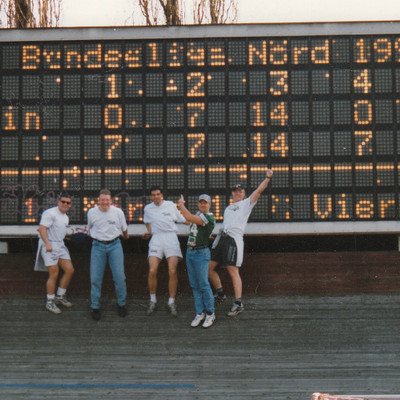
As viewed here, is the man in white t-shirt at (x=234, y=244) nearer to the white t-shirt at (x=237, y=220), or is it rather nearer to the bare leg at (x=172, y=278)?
the white t-shirt at (x=237, y=220)

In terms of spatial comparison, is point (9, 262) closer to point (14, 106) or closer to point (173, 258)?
point (14, 106)

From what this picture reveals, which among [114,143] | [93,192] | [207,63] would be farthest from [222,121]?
[93,192]

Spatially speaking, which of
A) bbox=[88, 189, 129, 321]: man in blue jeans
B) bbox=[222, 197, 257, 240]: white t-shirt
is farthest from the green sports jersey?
bbox=[88, 189, 129, 321]: man in blue jeans

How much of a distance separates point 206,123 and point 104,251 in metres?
4.01

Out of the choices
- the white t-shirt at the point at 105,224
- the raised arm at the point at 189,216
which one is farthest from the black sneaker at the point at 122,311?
the raised arm at the point at 189,216

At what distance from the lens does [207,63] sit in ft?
34.0

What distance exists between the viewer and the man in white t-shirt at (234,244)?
7134 millimetres

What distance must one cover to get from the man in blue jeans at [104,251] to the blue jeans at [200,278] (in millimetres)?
875

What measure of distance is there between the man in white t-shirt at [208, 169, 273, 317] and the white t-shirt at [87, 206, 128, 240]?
1334 millimetres

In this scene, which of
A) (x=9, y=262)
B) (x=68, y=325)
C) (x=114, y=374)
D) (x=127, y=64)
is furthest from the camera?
(x=127, y=64)

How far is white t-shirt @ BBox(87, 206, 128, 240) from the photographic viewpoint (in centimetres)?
712

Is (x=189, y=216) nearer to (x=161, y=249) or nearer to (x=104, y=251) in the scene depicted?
(x=161, y=249)

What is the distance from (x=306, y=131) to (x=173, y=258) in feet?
13.8

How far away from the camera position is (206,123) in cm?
1029
